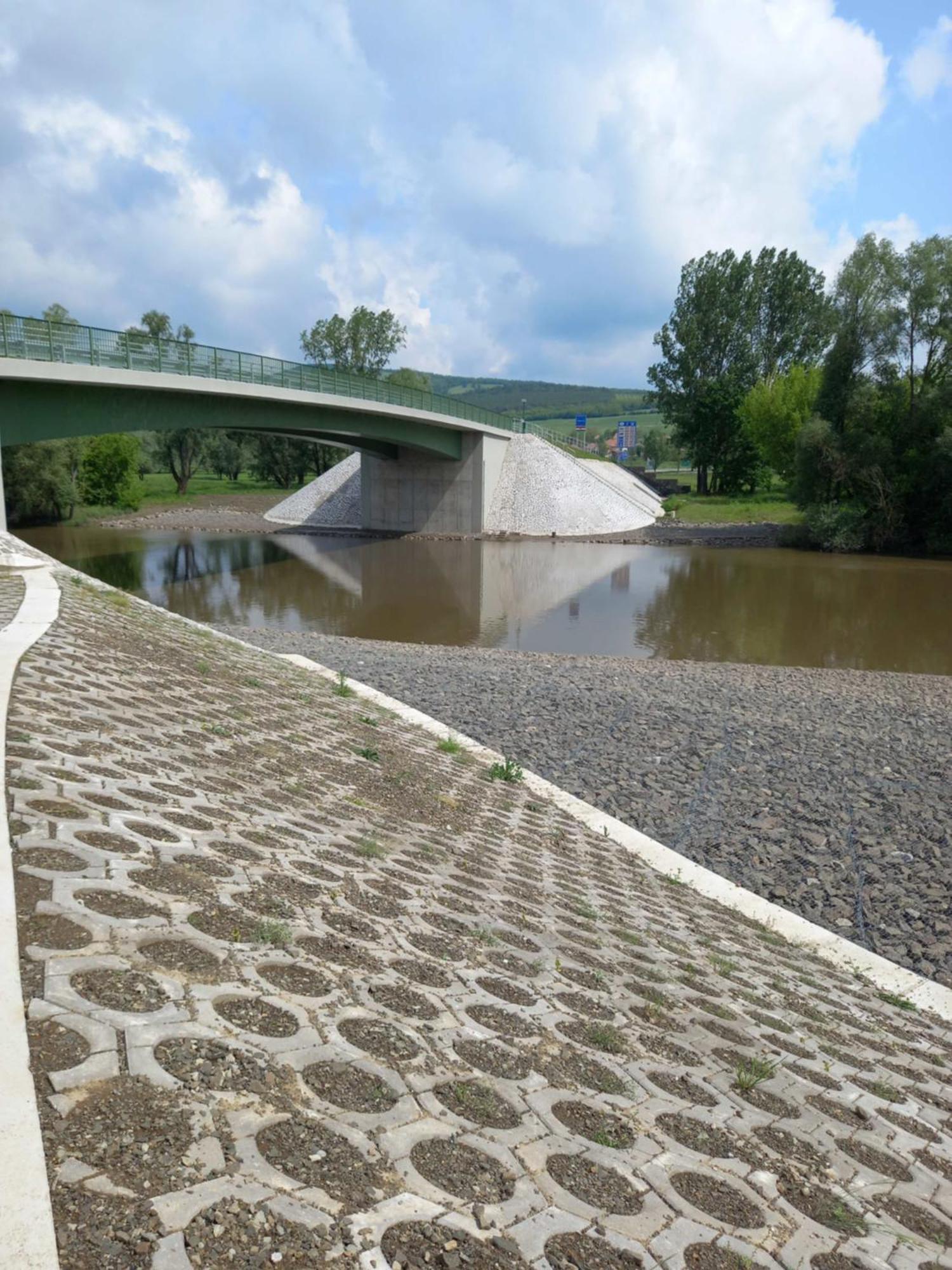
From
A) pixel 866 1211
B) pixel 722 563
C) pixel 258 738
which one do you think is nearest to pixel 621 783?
pixel 258 738

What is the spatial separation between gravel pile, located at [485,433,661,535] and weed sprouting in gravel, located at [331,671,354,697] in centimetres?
4081

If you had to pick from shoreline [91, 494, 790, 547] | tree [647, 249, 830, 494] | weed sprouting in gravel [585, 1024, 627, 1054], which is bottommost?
weed sprouting in gravel [585, 1024, 627, 1054]

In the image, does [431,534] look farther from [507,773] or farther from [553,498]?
[507,773]

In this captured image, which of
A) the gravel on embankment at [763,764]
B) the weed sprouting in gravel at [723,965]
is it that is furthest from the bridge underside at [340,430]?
the weed sprouting in gravel at [723,965]

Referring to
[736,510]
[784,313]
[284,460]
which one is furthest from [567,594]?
[284,460]

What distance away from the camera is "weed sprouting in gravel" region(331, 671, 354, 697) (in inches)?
488

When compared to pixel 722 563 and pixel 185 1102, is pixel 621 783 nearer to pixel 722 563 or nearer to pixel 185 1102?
pixel 185 1102

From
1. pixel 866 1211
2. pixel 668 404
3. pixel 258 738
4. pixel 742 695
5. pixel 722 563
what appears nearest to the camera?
pixel 866 1211

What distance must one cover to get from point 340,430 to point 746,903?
37951mm

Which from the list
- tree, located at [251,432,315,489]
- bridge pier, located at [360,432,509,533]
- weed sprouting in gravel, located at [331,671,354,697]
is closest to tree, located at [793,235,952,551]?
bridge pier, located at [360,432,509,533]

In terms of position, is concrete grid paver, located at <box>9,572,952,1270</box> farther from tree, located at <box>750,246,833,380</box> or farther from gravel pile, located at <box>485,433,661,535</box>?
tree, located at <box>750,246,833,380</box>

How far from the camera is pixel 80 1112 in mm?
2641

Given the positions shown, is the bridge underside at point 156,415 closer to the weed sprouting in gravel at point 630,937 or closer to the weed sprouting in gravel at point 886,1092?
the weed sprouting in gravel at point 630,937

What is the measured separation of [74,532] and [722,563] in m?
39.9
